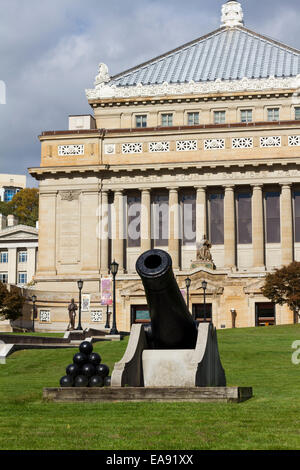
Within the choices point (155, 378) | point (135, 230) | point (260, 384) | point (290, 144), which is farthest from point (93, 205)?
point (155, 378)

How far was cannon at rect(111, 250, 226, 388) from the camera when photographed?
54.3 feet

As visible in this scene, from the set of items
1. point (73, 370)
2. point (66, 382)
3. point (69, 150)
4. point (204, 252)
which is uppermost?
point (69, 150)

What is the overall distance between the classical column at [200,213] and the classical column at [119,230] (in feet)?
23.8

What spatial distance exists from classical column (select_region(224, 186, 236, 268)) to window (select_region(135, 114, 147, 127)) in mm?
13647

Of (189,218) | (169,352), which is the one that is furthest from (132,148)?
(169,352)

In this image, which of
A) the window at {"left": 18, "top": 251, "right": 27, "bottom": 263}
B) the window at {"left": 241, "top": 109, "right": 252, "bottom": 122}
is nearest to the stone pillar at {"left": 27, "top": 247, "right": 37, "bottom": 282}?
the window at {"left": 18, "top": 251, "right": 27, "bottom": 263}

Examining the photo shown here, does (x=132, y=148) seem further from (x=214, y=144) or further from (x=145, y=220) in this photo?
(x=214, y=144)

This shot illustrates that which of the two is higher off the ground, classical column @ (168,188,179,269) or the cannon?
classical column @ (168,188,179,269)

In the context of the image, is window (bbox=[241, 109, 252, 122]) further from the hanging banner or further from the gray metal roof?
the hanging banner

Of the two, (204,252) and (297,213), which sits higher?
(297,213)

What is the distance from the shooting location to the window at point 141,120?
281 ft

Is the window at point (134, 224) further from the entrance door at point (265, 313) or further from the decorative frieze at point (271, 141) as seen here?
the entrance door at point (265, 313)

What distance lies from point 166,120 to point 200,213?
519 inches

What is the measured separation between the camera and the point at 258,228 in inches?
3002
